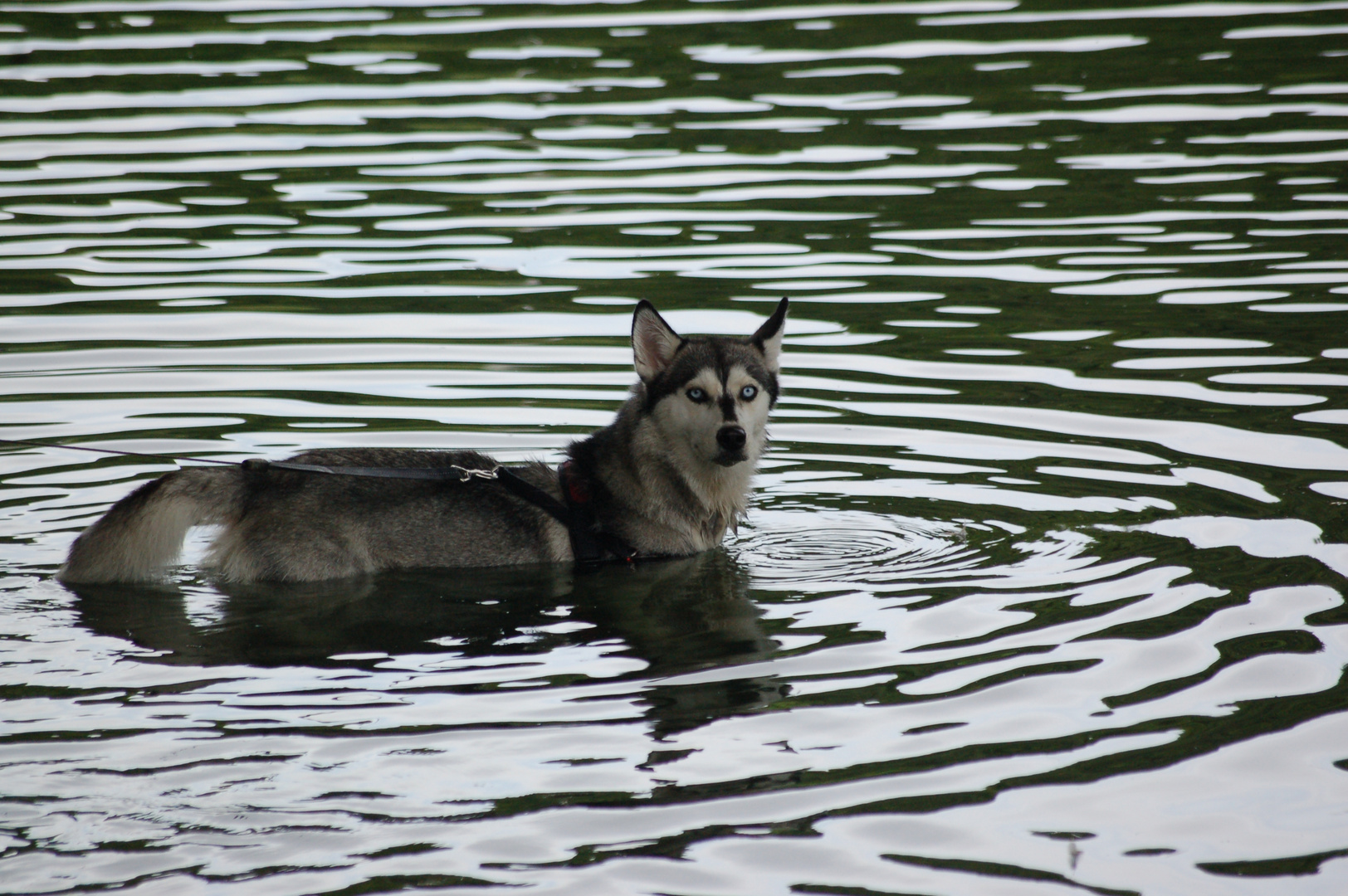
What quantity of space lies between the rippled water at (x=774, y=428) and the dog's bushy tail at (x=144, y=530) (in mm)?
158

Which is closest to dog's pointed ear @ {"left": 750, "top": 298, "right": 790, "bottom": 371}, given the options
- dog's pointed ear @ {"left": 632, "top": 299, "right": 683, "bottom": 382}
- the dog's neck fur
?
dog's pointed ear @ {"left": 632, "top": 299, "right": 683, "bottom": 382}

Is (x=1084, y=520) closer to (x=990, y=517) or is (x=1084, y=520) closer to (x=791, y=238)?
(x=990, y=517)

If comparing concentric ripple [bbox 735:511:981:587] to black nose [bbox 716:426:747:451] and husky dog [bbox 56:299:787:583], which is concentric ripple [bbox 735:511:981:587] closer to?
husky dog [bbox 56:299:787:583]

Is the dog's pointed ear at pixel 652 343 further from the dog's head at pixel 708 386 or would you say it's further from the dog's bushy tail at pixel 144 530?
the dog's bushy tail at pixel 144 530

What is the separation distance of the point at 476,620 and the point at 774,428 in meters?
4.05

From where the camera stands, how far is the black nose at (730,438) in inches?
344

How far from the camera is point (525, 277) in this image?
Result: 14.8 m

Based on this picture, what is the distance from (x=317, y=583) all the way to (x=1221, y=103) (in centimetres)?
1509

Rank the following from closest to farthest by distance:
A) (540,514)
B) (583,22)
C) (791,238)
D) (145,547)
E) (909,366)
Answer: (145,547), (540,514), (909,366), (791,238), (583,22)

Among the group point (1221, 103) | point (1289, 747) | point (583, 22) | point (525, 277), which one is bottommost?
point (1289, 747)

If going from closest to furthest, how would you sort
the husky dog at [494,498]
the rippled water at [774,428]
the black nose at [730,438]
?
the rippled water at [774,428], the husky dog at [494,498], the black nose at [730,438]

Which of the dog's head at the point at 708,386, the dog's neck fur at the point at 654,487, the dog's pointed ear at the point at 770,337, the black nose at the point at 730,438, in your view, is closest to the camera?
the black nose at the point at 730,438

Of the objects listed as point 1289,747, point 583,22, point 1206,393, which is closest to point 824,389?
point 1206,393

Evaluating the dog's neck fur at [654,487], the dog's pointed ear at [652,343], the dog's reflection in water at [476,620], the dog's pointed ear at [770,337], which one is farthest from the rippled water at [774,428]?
the dog's pointed ear at [770,337]
